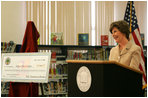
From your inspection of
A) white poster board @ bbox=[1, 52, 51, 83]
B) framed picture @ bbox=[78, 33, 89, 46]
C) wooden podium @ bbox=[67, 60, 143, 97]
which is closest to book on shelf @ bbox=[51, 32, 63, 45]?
framed picture @ bbox=[78, 33, 89, 46]

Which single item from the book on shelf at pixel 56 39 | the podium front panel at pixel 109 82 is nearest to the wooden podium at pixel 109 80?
the podium front panel at pixel 109 82

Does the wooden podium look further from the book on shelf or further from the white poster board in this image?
the book on shelf

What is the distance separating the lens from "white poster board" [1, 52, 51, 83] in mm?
2850

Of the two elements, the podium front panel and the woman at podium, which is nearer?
the podium front panel

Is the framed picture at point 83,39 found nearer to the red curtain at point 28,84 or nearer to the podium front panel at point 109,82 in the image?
the red curtain at point 28,84

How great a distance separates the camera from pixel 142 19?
24.3 feet

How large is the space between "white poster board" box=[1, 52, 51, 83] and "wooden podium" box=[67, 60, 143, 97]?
2.60 feet

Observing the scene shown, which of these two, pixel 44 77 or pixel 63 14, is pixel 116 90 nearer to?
pixel 44 77

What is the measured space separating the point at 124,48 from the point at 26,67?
1.19m

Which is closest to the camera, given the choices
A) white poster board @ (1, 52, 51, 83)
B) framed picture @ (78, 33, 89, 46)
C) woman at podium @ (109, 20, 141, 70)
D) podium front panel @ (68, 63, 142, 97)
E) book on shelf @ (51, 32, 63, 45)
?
podium front panel @ (68, 63, 142, 97)

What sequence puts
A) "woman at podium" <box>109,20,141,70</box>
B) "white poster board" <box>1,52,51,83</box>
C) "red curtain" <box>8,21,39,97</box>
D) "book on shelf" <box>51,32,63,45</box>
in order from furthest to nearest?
"book on shelf" <box>51,32,63,45</box>, "red curtain" <box>8,21,39,97</box>, "white poster board" <box>1,52,51,83</box>, "woman at podium" <box>109,20,141,70</box>

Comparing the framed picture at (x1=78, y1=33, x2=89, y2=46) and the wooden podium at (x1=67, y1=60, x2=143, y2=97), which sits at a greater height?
the framed picture at (x1=78, y1=33, x2=89, y2=46)

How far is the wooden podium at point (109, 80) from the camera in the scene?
1.92 metres

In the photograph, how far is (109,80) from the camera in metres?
1.93
